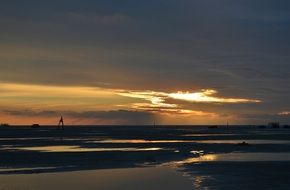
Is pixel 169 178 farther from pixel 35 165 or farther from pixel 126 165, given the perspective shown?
pixel 35 165

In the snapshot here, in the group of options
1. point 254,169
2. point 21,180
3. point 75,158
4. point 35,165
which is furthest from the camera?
point 75,158

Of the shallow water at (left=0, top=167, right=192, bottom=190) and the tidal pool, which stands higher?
the tidal pool

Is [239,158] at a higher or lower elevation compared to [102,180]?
higher

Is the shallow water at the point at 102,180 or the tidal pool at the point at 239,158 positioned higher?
the tidal pool at the point at 239,158

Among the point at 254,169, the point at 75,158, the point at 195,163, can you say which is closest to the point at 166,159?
the point at 195,163

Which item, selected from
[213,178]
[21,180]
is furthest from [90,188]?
[213,178]

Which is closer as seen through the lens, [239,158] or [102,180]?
[102,180]

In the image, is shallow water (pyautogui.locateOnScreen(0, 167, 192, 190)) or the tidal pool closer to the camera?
shallow water (pyautogui.locateOnScreen(0, 167, 192, 190))

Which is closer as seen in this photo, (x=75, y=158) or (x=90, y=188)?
(x=90, y=188)

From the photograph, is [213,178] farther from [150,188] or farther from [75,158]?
[75,158]

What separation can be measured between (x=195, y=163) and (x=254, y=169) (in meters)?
5.68

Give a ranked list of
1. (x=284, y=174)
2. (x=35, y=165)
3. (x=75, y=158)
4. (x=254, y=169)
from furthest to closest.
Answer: (x=75, y=158)
(x=35, y=165)
(x=254, y=169)
(x=284, y=174)

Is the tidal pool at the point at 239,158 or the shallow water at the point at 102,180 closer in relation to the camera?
the shallow water at the point at 102,180

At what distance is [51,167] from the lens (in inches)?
1321
